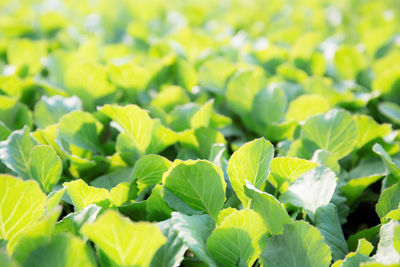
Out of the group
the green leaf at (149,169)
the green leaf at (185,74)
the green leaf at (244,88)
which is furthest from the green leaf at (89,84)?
the green leaf at (149,169)

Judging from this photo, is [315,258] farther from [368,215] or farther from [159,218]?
[368,215]

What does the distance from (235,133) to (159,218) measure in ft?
1.97

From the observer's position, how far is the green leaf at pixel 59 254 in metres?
0.69

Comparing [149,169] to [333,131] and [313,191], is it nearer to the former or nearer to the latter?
[313,191]

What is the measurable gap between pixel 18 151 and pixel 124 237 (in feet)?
1.79

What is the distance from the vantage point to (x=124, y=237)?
28.5 inches

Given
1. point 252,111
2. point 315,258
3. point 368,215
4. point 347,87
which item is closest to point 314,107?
point 252,111

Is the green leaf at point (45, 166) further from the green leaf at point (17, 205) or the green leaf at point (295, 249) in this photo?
the green leaf at point (295, 249)

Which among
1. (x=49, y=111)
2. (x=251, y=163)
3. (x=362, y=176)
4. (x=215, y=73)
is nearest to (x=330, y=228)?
(x=251, y=163)

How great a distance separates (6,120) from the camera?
139 cm

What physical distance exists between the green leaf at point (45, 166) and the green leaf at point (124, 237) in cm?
38

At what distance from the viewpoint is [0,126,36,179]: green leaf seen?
110 centimetres

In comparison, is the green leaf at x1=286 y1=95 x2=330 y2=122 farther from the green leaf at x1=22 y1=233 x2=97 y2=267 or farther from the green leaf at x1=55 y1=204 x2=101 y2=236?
the green leaf at x1=22 y1=233 x2=97 y2=267

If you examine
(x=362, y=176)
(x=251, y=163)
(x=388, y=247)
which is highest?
(x=251, y=163)
